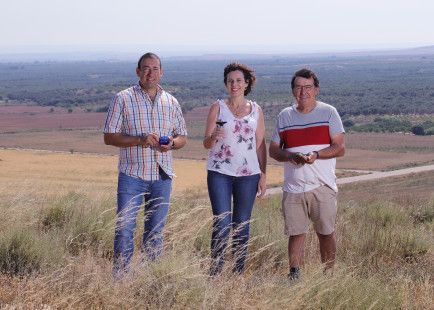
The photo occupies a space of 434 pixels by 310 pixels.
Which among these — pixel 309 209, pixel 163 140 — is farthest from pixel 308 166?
pixel 163 140

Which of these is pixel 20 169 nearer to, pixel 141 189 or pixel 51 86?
pixel 141 189

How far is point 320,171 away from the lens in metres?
5.54

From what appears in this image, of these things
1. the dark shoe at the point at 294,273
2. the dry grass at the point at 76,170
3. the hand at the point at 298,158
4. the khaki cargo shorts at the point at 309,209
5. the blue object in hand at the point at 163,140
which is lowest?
A: the dry grass at the point at 76,170

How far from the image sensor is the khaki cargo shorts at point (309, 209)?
5543mm

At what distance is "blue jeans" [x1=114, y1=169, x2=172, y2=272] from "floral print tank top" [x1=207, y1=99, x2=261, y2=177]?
36 centimetres

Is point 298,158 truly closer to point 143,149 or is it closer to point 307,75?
point 307,75

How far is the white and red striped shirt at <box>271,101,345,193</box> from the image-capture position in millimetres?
5531

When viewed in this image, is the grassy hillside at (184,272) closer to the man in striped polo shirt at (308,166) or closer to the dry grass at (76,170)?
the man in striped polo shirt at (308,166)

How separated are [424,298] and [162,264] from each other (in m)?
1.55

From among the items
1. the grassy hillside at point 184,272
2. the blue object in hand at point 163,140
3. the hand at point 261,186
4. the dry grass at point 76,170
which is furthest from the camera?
the dry grass at point 76,170

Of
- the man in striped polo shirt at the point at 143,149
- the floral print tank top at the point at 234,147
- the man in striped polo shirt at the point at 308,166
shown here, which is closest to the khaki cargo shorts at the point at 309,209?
the man in striped polo shirt at the point at 308,166

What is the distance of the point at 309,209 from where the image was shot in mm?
5598

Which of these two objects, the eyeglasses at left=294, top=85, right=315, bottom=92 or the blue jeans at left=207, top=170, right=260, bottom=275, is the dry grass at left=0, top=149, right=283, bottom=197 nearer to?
the blue jeans at left=207, top=170, right=260, bottom=275

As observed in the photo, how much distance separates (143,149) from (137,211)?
15.9 inches
